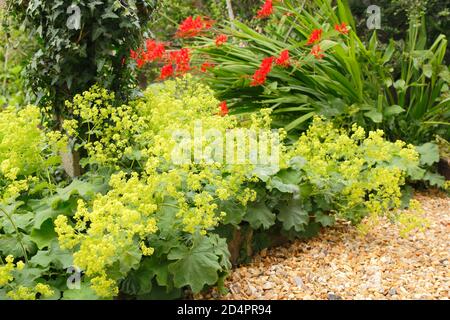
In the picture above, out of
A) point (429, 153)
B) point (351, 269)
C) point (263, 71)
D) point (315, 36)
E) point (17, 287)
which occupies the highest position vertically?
point (315, 36)

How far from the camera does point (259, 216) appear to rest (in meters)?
2.87

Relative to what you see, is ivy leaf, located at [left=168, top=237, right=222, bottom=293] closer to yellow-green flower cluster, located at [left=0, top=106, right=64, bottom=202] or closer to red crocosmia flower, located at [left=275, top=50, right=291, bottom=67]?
yellow-green flower cluster, located at [left=0, top=106, right=64, bottom=202]

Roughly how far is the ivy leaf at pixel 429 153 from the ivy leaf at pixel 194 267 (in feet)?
7.32

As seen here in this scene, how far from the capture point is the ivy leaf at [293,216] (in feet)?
9.82

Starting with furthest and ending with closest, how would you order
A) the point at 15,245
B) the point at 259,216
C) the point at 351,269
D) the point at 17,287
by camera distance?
the point at 351,269 < the point at 259,216 < the point at 15,245 < the point at 17,287

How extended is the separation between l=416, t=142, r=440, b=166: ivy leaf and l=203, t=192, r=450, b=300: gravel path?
75cm

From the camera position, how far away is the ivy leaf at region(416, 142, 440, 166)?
4125 millimetres

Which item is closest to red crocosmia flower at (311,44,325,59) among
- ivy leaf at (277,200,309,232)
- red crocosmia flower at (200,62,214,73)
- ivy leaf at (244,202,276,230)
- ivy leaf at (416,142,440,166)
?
red crocosmia flower at (200,62,214,73)

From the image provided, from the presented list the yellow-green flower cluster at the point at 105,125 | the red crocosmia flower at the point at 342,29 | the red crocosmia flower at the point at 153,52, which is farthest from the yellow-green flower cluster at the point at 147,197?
the red crocosmia flower at the point at 342,29

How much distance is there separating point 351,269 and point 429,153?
1542mm

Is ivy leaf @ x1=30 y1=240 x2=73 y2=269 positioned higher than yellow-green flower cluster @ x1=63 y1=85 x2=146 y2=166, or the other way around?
yellow-green flower cluster @ x1=63 y1=85 x2=146 y2=166

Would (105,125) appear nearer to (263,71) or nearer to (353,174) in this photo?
(353,174)

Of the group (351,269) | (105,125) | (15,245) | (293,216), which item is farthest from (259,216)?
(15,245)

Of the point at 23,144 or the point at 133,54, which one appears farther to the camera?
the point at 133,54
